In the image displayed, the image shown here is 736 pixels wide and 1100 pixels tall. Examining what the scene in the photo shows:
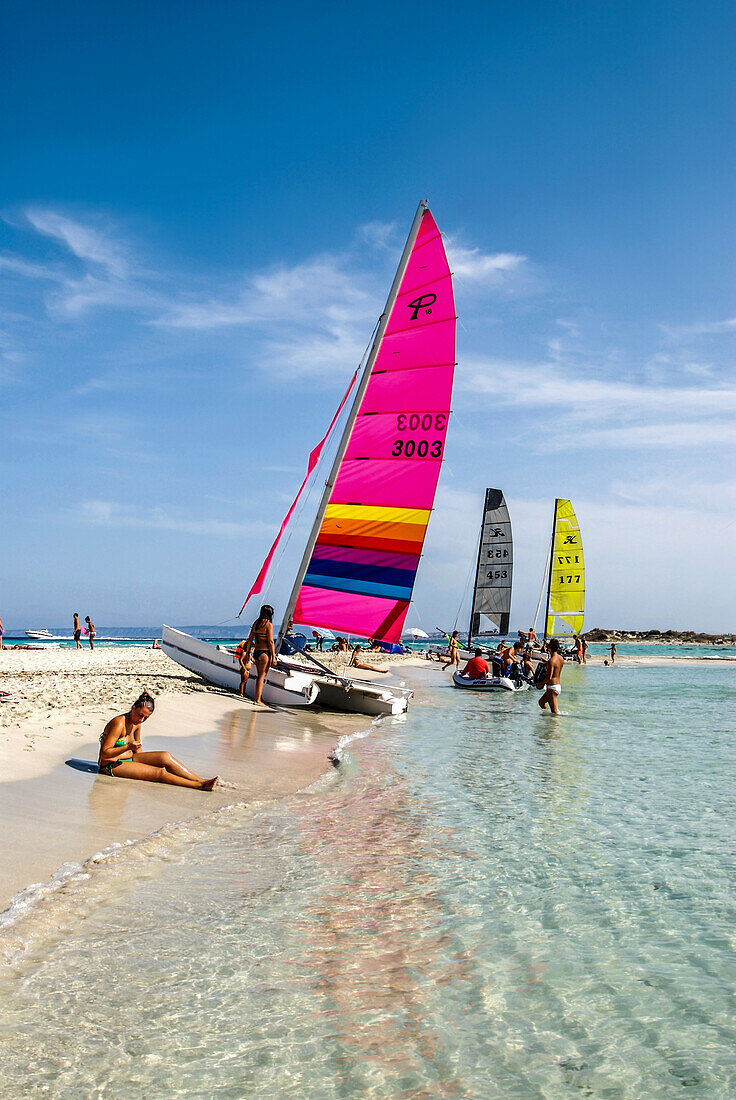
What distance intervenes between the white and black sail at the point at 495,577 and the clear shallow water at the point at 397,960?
32433mm

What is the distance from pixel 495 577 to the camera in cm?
4016

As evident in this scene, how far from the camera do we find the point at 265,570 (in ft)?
47.6

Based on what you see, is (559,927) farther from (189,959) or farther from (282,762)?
(282,762)

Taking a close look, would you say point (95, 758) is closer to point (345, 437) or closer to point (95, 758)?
point (95, 758)

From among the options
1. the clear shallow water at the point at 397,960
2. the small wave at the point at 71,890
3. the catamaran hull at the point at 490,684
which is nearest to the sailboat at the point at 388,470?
Result: the clear shallow water at the point at 397,960

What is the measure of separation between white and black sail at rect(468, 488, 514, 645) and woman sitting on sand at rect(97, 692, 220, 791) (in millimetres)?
33109

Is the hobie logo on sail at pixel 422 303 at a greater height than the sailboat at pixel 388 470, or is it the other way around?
the hobie logo on sail at pixel 422 303

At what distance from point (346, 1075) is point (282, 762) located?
6714 mm

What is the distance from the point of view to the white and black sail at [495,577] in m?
40.2

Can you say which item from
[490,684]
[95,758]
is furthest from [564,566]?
[95,758]

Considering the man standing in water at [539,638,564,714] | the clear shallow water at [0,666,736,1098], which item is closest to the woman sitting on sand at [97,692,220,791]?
the clear shallow water at [0,666,736,1098]

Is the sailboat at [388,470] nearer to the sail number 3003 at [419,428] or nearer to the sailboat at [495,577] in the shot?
the sail number 3003 at [419,428]

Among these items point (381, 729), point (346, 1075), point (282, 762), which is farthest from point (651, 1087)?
point (381, 729)

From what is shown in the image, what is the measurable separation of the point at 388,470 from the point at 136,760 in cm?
768
